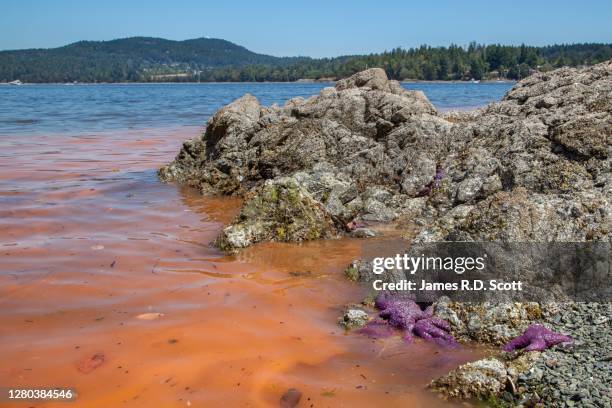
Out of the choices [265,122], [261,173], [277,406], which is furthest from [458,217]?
[265,122]

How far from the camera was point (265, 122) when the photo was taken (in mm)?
12586

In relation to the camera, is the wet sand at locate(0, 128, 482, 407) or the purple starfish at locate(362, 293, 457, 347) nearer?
the wet sand at locate(0, 128, 482, 407)

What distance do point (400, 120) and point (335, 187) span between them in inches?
103

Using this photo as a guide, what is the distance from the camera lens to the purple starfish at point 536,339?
4.68m

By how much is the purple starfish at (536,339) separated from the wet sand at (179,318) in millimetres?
342

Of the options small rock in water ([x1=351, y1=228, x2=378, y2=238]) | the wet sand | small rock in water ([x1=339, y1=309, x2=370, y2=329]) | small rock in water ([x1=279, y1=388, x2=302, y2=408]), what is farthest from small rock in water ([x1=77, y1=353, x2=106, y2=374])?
small rock in water ([x1=351, y1=228, x2=378, y2=238])

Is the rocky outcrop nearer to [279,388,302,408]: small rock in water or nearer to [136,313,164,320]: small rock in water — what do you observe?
[136,313,164,320]: small rock in water

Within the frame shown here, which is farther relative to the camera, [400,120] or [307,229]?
[400,120]

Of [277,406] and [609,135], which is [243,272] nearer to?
[277,406]

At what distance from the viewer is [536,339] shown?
477 centimetres

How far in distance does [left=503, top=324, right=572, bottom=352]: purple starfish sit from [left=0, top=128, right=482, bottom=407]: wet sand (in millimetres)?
342

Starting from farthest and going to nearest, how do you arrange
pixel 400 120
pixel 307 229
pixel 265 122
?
pixel 265 122 → pixel 400 120 → pixel 307 229

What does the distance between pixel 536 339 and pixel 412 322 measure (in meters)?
1.17

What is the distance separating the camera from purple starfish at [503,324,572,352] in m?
4.68
